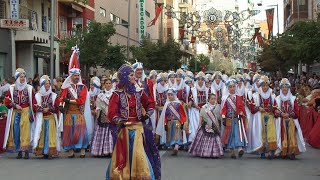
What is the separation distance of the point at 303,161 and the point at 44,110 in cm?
596

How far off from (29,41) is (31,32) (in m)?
1.21

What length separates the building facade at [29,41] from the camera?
98.5 ft

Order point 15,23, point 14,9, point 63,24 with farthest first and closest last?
1. point 63,24
2. point 14,9
3. point 15,23

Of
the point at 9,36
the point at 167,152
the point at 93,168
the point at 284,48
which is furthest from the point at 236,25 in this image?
the point at 93,168

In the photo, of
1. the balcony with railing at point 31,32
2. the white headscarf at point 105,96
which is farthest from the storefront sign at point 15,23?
the white headscarf at point 105,96

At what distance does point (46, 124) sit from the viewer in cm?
1397

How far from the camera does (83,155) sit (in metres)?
14.3

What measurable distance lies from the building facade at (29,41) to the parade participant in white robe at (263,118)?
17145mm

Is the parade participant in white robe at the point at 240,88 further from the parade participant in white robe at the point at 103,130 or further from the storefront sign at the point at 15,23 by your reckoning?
the storefront sign at the point at 15,23

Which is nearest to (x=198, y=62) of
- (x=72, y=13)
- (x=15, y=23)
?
(x=72, y=13)

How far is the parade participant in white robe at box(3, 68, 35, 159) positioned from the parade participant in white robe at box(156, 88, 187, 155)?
332 centimetres

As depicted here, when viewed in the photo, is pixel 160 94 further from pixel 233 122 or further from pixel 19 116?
pixel 19 116

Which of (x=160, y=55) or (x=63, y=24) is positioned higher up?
(x=63, y=24)

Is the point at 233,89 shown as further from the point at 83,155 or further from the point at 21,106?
the point at 21,106
